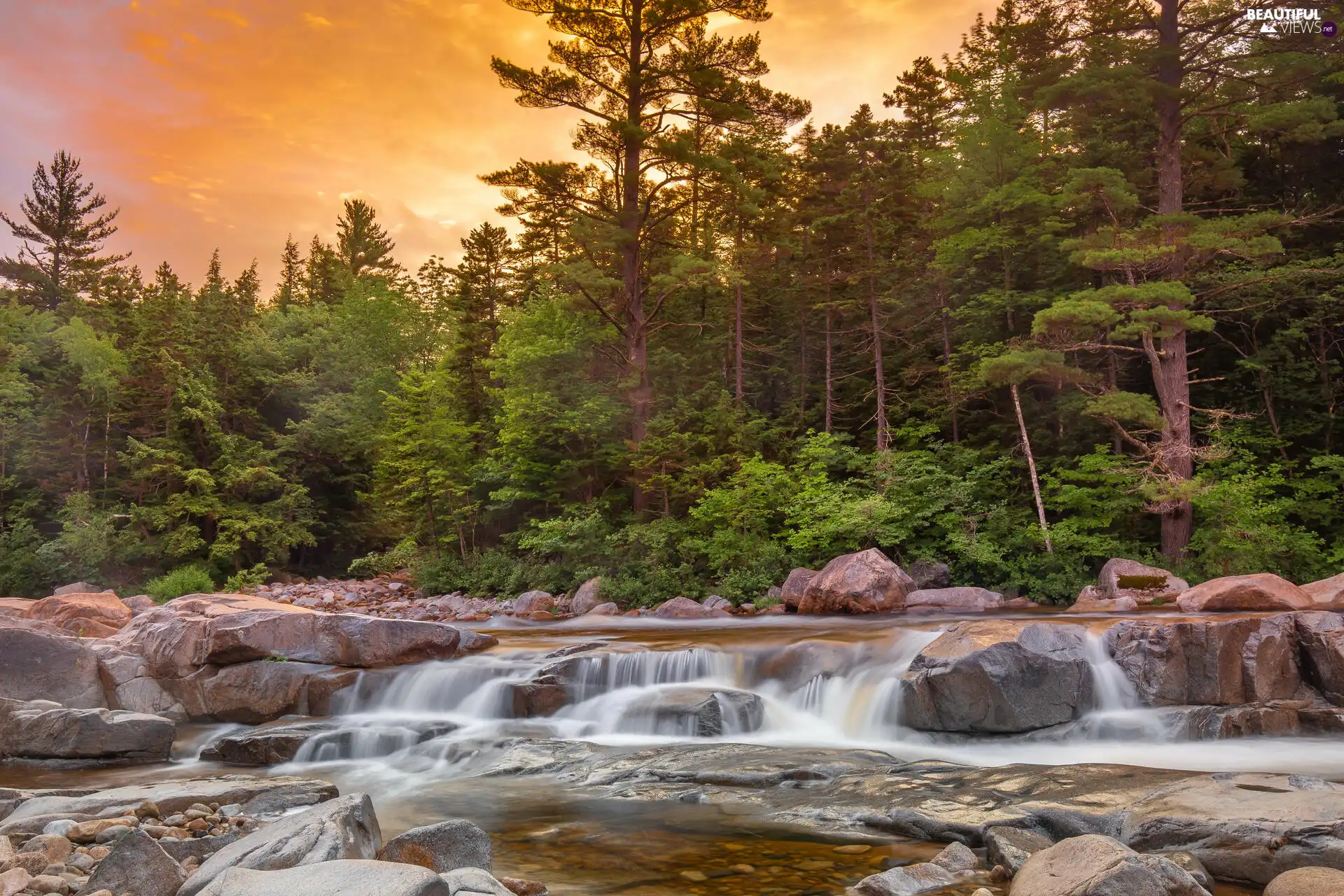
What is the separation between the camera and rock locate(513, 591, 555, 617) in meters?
21.3

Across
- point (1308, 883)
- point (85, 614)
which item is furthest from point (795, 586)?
point (85, 614)

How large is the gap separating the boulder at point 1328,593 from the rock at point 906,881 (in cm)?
970

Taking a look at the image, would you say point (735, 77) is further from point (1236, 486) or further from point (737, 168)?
point (1236, 486)

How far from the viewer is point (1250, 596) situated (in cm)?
1165

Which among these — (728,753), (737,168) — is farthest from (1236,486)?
(737,168)

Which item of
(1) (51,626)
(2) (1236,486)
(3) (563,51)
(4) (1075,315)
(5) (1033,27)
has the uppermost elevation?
(3) (563,51)

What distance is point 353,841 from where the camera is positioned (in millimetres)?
5043

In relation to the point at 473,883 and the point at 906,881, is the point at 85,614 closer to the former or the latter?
the point at 473,883

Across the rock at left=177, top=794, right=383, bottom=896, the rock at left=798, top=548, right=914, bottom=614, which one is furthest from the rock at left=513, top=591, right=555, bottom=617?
the rock at left=177, top=794, right=383, bottom=896

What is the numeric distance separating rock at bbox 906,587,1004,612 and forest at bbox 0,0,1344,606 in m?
1.22

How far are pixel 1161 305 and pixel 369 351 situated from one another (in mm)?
33634

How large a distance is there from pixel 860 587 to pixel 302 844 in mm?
13668

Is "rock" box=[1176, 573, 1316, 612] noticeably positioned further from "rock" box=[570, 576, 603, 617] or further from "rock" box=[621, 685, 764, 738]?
"rock" box=[570, 576, 603, 617]

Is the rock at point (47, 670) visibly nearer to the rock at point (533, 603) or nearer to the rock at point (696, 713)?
the rock at point (696, 713)
